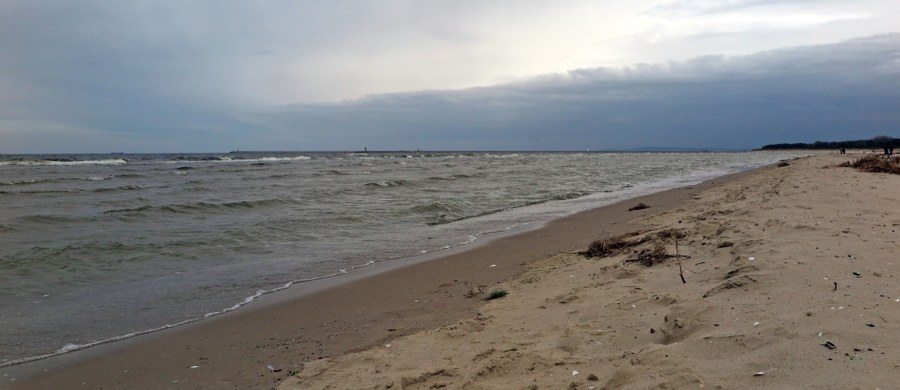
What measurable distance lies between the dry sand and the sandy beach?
0.01 metres

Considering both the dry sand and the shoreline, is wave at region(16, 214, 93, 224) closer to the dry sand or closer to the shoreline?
the shoreline

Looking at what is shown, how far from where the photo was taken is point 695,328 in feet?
11.7

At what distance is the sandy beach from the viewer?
303 centimetres

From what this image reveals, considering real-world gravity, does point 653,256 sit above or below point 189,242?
above

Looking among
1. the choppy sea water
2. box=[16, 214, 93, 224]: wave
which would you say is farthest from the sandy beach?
box=[16, 214, 93, 224]: wave

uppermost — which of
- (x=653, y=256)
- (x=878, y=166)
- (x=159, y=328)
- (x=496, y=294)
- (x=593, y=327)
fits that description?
(x=878, y=166)

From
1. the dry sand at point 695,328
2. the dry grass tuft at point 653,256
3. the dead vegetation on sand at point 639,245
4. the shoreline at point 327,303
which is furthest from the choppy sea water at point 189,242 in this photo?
the dry grass tuft at point 653,256

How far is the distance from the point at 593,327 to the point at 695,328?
800 mm

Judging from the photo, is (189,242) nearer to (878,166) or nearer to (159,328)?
(159,328)

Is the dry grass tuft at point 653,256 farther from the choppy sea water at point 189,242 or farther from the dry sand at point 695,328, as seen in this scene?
the choppy sea water at point 189,242

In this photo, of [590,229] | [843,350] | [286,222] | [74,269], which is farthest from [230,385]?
[286,222]

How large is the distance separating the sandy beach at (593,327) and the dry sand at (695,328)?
0.01m

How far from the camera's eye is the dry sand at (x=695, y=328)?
Result: 9.46 feet

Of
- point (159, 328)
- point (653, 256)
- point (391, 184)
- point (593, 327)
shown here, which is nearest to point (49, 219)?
point (159, 328)
